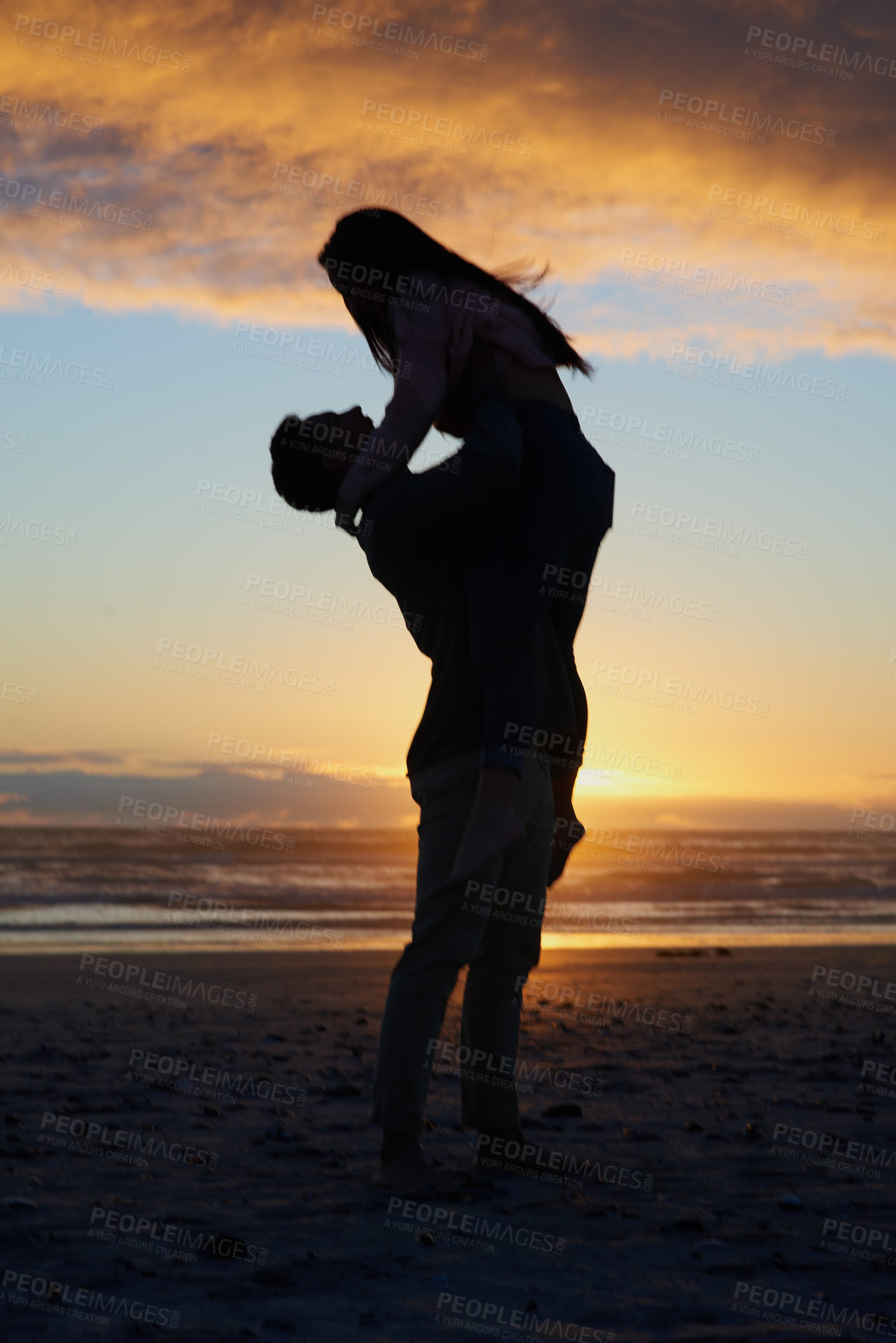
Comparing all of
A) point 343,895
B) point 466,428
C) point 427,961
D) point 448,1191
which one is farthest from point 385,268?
point 343,895

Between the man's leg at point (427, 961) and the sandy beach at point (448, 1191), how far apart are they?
0.89 ft

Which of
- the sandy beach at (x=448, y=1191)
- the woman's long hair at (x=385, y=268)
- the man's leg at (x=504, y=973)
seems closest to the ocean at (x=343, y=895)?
the man's leg at (x=504, y=973)

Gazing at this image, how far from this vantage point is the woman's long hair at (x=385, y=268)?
309 centimetres

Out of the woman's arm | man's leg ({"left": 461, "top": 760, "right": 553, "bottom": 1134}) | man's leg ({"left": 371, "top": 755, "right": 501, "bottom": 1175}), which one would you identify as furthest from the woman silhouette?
man's leg ({"left": 461, "top": 760, "right": 553, "bottom": 1134})

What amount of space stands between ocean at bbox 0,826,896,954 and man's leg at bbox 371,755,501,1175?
0.72 feet

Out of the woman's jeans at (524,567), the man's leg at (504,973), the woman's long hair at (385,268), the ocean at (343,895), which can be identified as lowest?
the ocean at (343,895)

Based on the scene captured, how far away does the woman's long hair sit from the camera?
309cm

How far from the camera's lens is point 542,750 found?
3189mm

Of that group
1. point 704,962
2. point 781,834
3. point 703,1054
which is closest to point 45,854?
point 704,962

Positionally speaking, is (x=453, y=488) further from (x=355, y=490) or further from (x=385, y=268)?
(x=385, y=268)

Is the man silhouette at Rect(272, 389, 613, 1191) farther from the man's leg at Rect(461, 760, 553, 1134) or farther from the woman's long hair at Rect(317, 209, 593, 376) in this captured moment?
the woman's long hair at Rect(317, 209, 593, 376)

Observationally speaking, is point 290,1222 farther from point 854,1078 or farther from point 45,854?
point 45,854

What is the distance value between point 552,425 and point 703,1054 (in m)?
3.58

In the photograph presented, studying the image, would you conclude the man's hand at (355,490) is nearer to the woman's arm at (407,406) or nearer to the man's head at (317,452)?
the woman's arm at (407,406)
